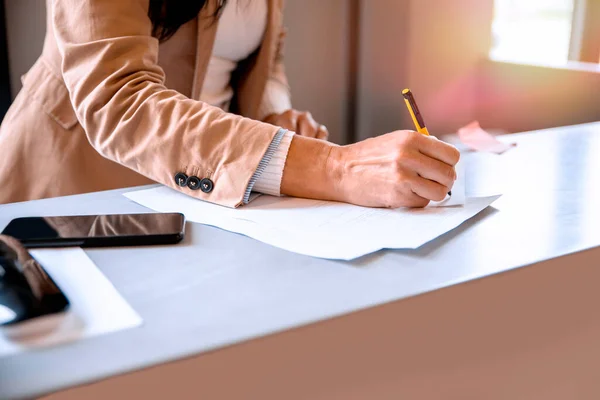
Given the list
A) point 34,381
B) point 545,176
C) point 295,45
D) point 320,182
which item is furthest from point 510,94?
point 34,381

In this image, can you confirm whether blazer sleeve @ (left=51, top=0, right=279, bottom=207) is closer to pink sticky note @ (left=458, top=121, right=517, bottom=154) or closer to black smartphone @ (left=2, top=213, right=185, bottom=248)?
black smartphone @ (left=2, top=213, right=185, bottom=248)

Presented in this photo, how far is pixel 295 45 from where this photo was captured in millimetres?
2041

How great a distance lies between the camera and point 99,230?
0.59m

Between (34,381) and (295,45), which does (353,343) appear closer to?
(34,381)

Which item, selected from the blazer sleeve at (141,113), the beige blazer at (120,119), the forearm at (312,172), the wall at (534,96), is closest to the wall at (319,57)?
the wall at (534,96)

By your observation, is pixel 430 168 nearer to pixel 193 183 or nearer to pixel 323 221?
pixel 323 221

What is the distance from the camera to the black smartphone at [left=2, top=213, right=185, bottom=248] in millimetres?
569

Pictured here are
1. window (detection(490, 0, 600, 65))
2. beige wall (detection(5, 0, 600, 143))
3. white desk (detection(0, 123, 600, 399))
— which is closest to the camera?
white desk (detection(0, 123, 600, 399))

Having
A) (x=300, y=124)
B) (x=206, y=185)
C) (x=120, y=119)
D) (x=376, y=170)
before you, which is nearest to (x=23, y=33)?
(x=300, y=124)

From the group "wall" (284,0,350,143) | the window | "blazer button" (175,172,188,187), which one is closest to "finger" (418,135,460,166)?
"blazer button" (175,172,188,187)

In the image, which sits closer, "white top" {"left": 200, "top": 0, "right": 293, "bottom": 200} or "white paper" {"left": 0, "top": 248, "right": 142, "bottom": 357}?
"white paper" {"left": 0, "top": 248, "right": 142, "bottom": 357}

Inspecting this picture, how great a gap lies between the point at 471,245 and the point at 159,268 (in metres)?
0.27

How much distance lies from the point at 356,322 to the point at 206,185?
33 centimetres

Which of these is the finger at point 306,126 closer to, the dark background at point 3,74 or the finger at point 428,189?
the finger at point 428,189
